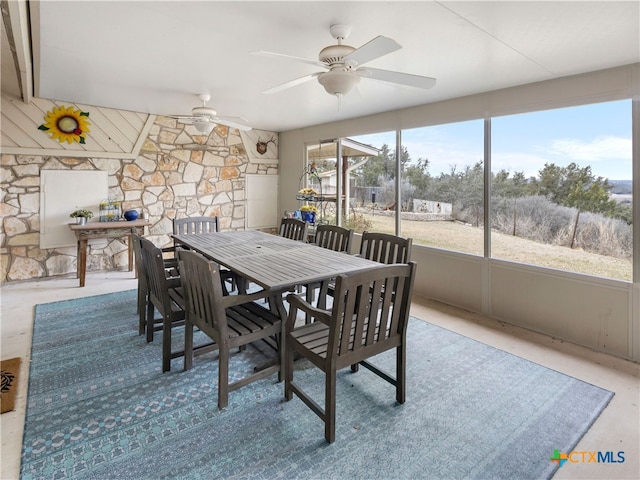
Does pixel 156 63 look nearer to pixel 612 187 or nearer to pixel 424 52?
pixel 424 52

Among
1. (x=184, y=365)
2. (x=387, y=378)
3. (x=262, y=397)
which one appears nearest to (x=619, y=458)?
(x=387, y=378)

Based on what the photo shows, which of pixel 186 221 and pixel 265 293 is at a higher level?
pixel 186 221

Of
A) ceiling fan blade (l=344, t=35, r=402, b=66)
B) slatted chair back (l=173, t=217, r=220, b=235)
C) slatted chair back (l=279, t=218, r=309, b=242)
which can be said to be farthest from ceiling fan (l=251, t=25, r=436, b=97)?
slatted chair back (l=173, t=217, r=220, b=235)

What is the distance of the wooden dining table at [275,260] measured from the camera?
232 cm

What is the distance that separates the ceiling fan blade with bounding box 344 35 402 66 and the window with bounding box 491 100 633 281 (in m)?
2.31

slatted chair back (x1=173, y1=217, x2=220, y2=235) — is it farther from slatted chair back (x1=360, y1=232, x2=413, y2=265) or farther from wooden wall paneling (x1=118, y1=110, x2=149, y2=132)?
slatted chair back (x1=360, y1=232, x2=413, y2=265)

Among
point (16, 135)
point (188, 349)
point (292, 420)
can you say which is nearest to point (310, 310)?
point (292, 420)

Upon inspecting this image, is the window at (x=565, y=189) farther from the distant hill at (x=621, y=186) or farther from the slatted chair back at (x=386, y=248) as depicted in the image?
the slatted chair back at (x=386, y=248)

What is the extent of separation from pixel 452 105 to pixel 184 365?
3.84 meters

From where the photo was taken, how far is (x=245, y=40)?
2.59 meters

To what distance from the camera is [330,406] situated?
6.10 feet

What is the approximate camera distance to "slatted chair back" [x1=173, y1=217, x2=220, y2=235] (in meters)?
4.48

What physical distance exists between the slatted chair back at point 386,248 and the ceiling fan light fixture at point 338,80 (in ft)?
4.29

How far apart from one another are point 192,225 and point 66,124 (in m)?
2.23
